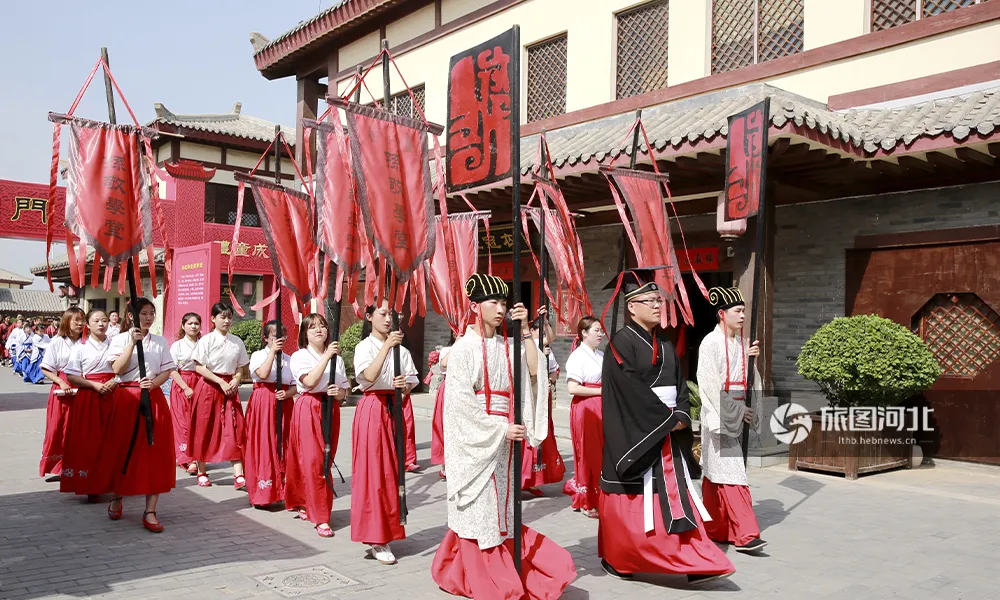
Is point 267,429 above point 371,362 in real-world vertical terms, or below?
below

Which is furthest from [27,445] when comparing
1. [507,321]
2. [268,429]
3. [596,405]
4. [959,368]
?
[959,368]

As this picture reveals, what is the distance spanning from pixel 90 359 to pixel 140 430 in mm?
1117

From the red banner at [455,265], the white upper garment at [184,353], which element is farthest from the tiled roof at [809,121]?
the white upper garment at [184,353]

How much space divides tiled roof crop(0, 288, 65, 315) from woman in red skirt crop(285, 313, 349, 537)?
157 ft

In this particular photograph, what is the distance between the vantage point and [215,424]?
25.6ft

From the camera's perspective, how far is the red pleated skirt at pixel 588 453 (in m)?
6.39

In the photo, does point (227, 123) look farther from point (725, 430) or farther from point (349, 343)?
point (725, 430)

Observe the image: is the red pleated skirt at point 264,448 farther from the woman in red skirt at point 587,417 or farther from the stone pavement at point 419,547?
the woman in red skirt at point 587,417

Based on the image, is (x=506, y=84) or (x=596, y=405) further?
(x=596, y=405)

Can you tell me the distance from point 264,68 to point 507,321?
14.1 m

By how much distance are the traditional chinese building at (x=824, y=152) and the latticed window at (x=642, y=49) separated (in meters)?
0.03

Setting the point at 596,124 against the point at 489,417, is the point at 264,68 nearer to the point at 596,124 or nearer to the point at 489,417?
the point at 596,124

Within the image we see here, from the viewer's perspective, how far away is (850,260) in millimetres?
9492

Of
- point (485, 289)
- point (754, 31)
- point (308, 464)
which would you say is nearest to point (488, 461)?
point (485, 289)
